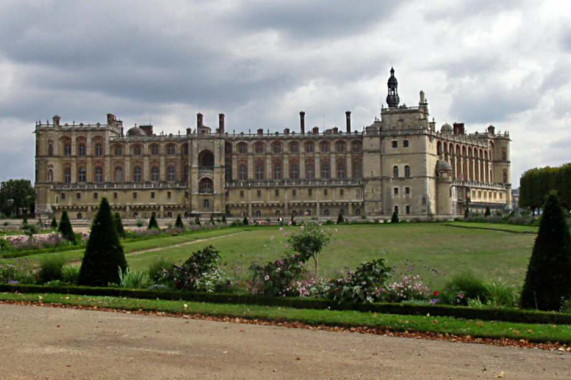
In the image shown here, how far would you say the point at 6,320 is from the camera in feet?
34.5

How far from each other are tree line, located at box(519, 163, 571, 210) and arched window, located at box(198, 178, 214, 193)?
129 ft

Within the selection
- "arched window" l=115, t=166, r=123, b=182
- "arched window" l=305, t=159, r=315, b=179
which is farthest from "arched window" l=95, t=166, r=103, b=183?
"arched window" l=305, t=159, r=315, b=179

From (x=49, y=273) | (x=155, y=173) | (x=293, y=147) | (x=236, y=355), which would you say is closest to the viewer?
(x=236, y=355)

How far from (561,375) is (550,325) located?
2.68 meters

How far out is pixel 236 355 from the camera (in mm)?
8141

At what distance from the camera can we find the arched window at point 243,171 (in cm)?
7500

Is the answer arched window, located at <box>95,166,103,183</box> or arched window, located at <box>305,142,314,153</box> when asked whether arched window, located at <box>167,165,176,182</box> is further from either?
arched window, located at <box>305,142,314,153</box>

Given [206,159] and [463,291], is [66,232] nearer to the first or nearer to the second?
[463,291]

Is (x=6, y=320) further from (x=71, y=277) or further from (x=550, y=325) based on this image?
(x=550, y=325)

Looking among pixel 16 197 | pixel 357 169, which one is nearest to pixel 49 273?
pixel 357 169

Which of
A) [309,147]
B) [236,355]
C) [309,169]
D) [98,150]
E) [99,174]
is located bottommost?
[236,355]

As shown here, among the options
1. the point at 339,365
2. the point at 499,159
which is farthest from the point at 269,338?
the point at 499,159

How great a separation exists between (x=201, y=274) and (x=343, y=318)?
4129 millimetres

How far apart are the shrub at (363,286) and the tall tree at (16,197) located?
77.9 m
